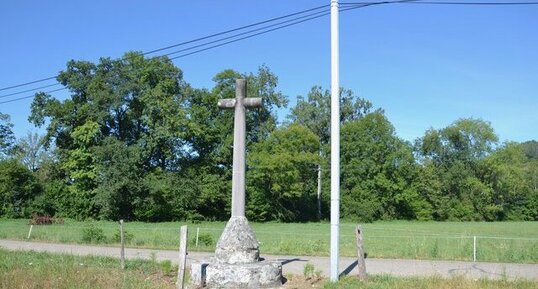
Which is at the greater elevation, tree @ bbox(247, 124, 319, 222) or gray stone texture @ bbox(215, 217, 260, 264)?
tree @ bbox(247, 124, 319, 222)

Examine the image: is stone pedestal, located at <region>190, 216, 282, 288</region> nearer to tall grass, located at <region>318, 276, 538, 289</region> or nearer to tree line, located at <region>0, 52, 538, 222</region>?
tall grass, located at <region>318, 276, 538, 289</region>

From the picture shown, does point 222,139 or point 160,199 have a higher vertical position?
point 222,139

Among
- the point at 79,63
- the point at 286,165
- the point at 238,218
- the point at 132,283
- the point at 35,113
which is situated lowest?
the point at 132,283

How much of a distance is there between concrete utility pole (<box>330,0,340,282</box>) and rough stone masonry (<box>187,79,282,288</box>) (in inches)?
49.5

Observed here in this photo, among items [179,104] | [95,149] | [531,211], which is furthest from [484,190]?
[95,149]

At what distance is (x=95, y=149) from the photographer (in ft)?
181

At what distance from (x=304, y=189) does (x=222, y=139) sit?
13721 mm

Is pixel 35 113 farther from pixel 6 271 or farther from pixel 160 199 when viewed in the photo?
pixel 6 271

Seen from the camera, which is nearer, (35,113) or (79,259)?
(79,259)

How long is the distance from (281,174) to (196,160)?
403 inches

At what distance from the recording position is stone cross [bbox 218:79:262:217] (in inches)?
464

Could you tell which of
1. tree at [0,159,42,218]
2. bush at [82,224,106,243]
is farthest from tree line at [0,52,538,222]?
bush at [82,224,106,243]

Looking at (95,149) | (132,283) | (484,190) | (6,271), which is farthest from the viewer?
(484,190)

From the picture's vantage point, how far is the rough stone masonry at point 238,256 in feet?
35.6
